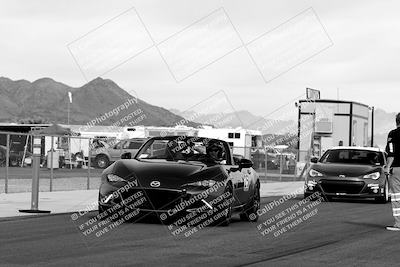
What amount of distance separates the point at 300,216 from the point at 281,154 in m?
21.2

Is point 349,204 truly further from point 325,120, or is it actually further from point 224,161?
point 325,120

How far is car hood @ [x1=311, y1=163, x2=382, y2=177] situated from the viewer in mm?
21906

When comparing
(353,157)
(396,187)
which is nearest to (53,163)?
(353,157)

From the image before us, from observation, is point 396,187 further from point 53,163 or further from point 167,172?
point 53,163

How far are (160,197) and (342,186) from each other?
31.8 ft

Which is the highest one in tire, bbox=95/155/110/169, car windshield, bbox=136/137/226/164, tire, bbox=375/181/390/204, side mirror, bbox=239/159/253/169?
car windshield, bbox=136/137/226/164

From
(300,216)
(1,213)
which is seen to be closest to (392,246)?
(300,216)

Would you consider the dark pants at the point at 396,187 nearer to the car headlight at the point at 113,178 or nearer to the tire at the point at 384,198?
the car headlight at the point at 113,178

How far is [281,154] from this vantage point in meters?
37.8

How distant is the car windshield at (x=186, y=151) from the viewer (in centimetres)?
1432

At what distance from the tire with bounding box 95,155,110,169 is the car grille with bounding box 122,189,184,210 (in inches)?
527

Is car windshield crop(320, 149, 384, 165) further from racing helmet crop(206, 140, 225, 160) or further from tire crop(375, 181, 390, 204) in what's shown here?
racing helmet crop(206, 140, 225, 160)

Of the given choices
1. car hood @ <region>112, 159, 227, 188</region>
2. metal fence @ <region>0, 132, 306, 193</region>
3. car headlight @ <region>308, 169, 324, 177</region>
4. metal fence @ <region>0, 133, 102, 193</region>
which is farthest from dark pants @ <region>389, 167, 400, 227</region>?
metal fence @ <region>0, 133, 102, 193</region>

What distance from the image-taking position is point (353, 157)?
23297 mm
